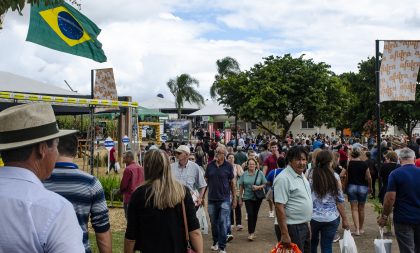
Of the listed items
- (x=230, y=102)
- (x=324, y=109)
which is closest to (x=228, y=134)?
(x=230, y=102)

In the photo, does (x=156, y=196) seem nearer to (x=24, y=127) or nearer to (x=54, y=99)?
(x=24, y=127)

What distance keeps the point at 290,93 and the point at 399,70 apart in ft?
61.2

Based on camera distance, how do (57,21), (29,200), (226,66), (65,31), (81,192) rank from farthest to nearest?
(226,66) < (65,31) < (57,21) < (81,192) < (29,200)

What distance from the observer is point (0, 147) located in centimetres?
201

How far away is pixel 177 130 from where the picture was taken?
33.2 meters

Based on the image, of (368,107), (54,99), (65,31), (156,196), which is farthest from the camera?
(368,107)

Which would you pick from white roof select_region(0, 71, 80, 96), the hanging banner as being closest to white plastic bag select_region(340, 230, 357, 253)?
the hanging banner

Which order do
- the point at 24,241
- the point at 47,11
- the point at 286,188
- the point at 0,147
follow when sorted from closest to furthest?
the point at 24,241, the point at 0,147, the point at 286,188, the point at 47,11

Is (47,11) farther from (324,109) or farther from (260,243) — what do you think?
(324,109)

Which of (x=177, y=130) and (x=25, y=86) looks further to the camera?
(x=177, y=130)

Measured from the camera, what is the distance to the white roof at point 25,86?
18.4m

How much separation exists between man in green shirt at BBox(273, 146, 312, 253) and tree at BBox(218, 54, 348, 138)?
22.9 meters

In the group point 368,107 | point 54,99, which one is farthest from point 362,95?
point 54,99

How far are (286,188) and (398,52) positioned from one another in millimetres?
6226
